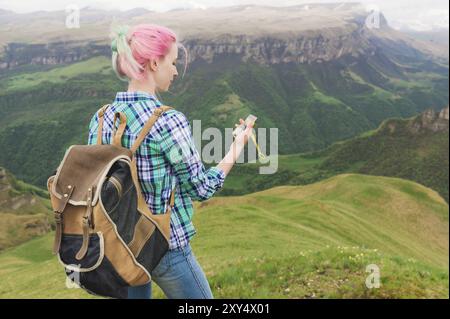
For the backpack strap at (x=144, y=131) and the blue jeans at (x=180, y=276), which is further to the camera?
the blue jeans at (x=180, y=276)

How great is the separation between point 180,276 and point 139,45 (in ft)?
7.62

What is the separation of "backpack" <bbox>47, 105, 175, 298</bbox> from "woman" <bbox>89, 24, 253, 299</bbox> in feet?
0.46

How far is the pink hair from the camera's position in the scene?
435 cm

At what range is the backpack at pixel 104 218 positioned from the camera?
13.1 feet

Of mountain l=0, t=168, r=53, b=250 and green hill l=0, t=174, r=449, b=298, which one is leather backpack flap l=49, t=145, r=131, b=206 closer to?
green hill l=0, t=174, r=449, b=298

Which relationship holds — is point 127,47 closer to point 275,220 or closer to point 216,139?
point 216,139

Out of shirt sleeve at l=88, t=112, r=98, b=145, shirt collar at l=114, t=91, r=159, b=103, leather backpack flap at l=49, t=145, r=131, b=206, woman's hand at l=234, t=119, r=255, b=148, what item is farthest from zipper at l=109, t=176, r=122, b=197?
woman's hand at l=234, t=119, r=255, b=148

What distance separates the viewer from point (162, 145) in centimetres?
429

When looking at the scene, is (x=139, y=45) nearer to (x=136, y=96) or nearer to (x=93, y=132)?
(x=136, y=96)

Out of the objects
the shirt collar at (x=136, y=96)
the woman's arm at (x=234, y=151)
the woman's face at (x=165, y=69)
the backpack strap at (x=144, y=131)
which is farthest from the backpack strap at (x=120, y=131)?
the woman's arm at (x=234, y=151)

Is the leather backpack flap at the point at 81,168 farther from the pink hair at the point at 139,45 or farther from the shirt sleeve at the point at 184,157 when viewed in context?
the pink hair at the point at 139,45

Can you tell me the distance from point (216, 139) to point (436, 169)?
669 feet

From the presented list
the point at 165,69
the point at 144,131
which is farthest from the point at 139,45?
the point at 144,131

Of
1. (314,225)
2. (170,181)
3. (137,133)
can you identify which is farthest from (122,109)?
(314,225)
